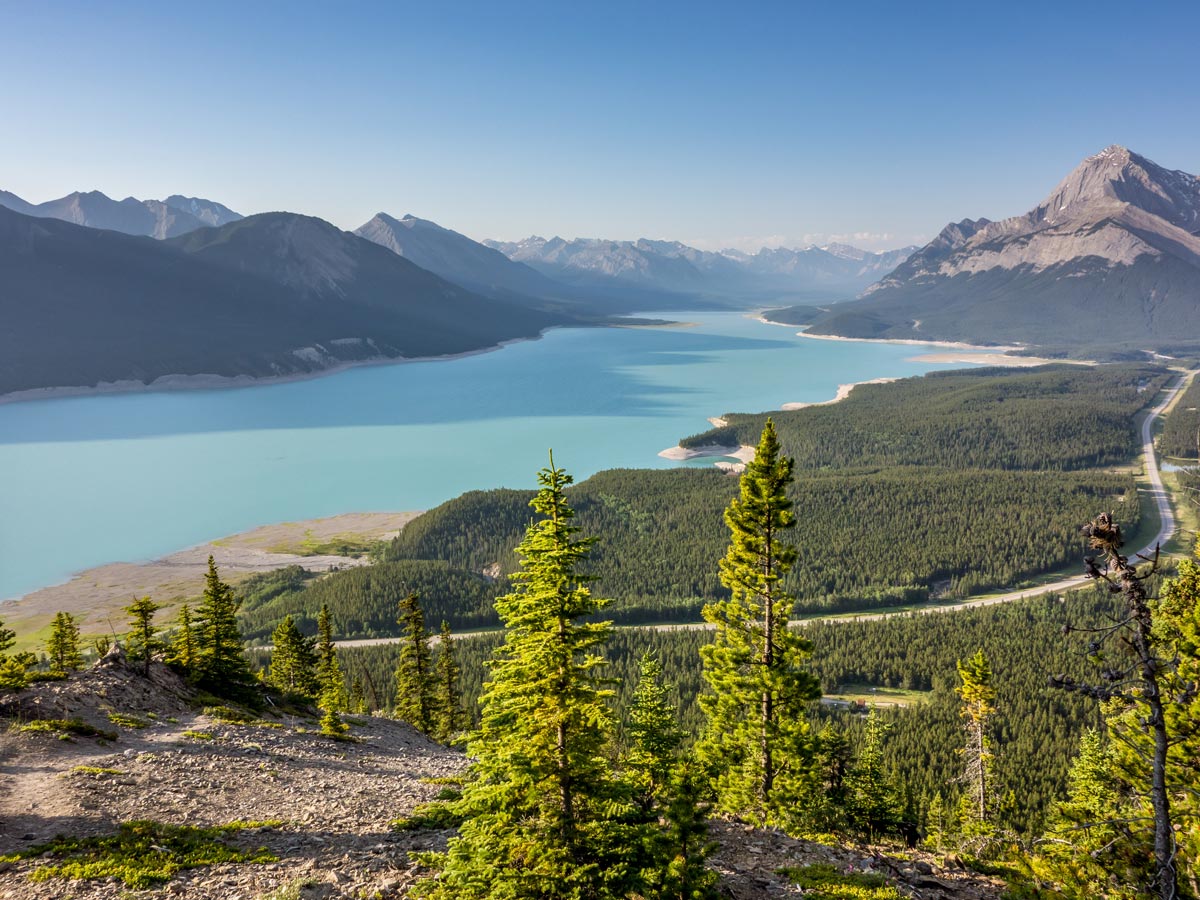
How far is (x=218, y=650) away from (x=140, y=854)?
1115 inches

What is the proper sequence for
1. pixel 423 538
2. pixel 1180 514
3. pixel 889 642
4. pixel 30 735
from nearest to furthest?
pixel 30 735 → pixel 889 642 → pixel 423 538 → pixel 1180 514

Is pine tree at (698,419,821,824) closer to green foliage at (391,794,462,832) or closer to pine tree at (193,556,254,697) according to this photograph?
green foliage at (391,794,462,832)

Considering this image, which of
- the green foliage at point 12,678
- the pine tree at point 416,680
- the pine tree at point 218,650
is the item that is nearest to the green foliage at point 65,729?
the green foliage at point 12,678

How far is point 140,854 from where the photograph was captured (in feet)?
→ 69.8

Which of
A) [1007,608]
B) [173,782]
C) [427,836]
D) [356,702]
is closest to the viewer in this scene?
[427,836]

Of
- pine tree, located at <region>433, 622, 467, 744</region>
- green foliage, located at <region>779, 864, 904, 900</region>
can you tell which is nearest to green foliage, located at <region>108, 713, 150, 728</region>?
pine tree, located at <region>433, 622, 467, 744</region>

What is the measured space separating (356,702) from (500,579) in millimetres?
69480

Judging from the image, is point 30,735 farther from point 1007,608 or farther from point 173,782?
point 1007,608

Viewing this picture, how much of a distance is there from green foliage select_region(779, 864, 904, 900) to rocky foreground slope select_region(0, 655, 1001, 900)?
448 mm

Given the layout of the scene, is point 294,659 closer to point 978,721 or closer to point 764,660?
point 764,660

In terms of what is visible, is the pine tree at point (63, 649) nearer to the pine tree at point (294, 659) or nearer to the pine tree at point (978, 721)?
the pine tree at point (294, 659)

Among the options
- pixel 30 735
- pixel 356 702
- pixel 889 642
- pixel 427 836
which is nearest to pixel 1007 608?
pixel 889 642

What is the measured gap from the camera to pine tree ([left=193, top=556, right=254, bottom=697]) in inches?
1799

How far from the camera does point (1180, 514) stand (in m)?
174
